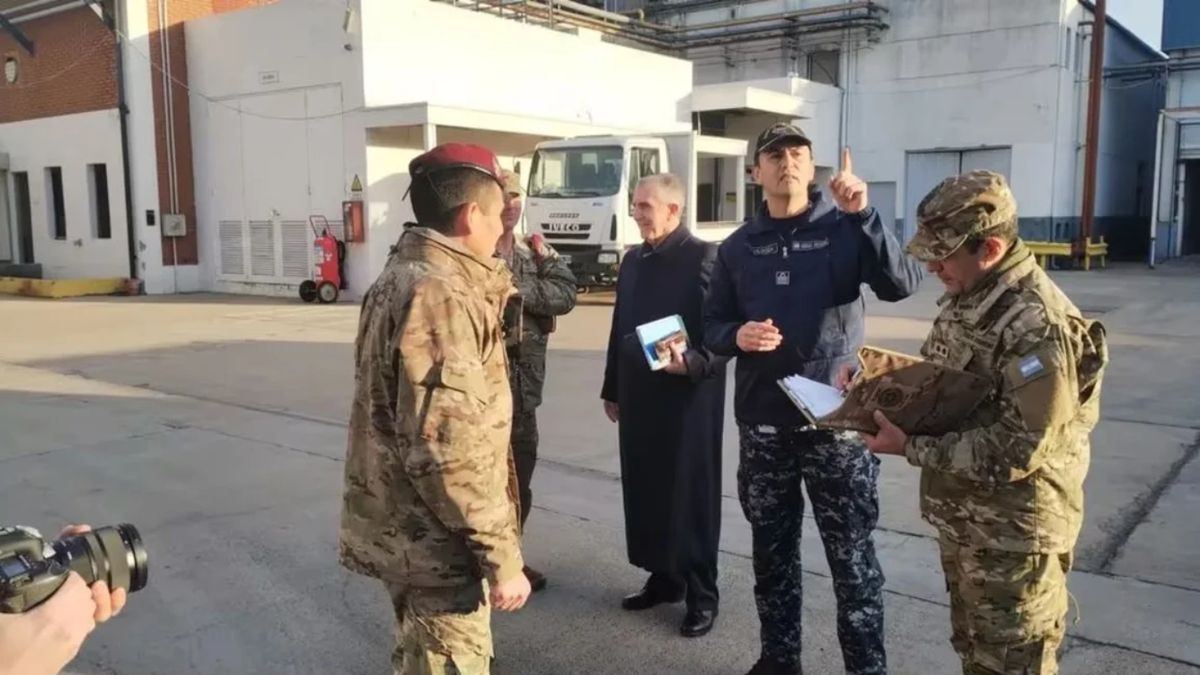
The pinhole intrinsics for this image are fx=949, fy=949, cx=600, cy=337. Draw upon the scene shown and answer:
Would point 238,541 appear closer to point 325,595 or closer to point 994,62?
point 325,595

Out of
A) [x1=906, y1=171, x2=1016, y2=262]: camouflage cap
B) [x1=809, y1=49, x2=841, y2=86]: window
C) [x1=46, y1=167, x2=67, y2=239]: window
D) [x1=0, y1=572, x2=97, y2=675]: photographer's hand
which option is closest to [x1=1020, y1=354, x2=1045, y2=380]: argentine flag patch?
[x1=906, y1=171, x2=1016, y2=262]: camouflage cap

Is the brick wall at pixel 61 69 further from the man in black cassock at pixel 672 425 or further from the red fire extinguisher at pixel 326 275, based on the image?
the man in black cassock at pixel 672 425

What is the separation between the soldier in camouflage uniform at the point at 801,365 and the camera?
312 centimetres

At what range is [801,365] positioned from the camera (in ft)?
10.5

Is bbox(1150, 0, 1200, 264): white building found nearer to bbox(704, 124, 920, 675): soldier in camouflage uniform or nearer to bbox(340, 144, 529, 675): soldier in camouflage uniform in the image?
bbox(704, 124, 920, 675): soldier in camouflage uniform

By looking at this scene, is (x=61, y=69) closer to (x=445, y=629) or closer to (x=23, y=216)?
(x=23, y=216)

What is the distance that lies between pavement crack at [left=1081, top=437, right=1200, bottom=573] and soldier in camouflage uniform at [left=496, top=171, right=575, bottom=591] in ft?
8.84

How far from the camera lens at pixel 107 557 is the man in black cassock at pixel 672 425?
2.34 m

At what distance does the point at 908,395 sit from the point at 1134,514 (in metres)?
3.56

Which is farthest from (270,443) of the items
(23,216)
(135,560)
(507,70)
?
(23,216)

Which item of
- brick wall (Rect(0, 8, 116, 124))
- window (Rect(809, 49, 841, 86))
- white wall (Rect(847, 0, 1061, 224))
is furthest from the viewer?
window (Rect(809, 49, 841, 86))

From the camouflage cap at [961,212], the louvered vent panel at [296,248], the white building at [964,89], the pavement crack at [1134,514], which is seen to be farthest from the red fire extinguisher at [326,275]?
the white building at [964,89]

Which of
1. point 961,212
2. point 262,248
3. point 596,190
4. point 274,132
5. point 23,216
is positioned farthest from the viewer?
point 23,216

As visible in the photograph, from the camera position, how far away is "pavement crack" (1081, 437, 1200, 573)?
15.0 ft
